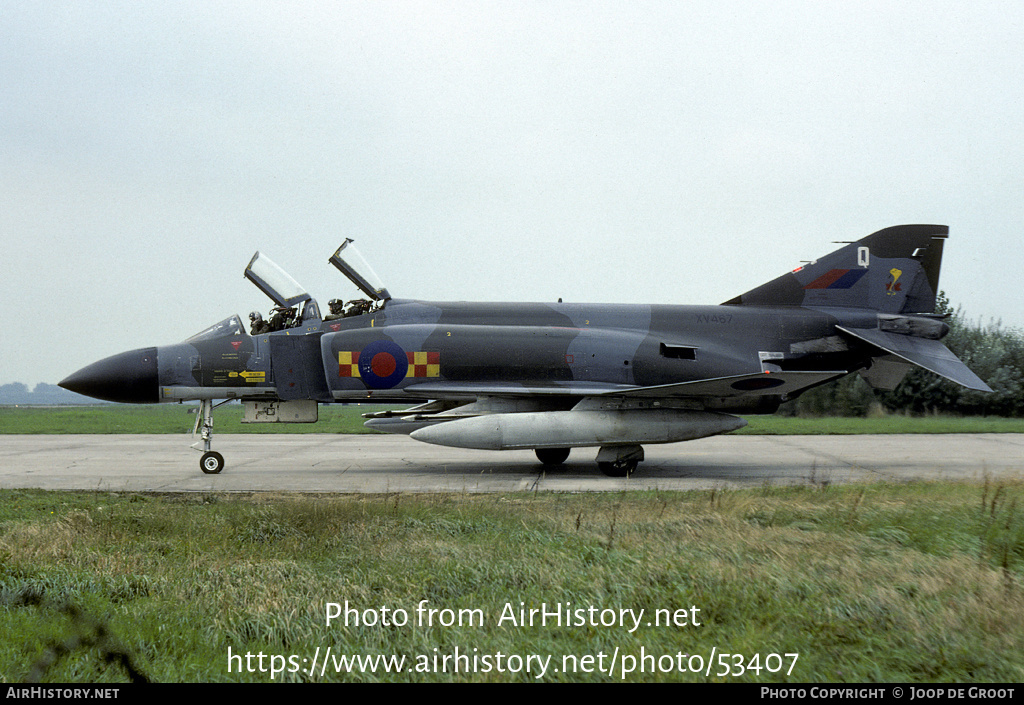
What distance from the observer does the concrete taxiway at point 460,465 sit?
1059 centimetres

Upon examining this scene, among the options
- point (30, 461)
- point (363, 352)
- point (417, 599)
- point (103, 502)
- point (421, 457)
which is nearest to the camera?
point (417, 599)

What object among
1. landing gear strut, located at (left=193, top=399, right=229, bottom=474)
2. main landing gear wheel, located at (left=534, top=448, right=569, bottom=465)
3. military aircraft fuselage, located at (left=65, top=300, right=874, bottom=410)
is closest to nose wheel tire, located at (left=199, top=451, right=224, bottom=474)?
landing gear strut, located at (left=193, top=399, right=229, bottom=474)

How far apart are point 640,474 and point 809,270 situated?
16.9 ft

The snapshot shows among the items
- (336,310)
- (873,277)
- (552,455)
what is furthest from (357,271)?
(873,277)

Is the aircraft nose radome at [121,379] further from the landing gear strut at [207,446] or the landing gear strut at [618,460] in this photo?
the landing gear strut at [618,460]

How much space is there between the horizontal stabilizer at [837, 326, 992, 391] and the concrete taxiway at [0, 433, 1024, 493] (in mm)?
1484

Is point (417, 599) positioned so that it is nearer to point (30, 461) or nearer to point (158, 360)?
point (158, 360)

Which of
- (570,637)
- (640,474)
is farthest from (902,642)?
(640,474)

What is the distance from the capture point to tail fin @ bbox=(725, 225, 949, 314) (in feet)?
45.8

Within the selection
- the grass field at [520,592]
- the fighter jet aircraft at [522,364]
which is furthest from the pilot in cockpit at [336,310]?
the grass field at [520,592]

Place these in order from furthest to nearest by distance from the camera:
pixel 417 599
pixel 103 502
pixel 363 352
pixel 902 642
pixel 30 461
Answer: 1. pixel 30 461
2. pixel 363 352
3. pixel 103 502
4. pixel 417 599
5. pixel 902 642

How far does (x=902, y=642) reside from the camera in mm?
3602

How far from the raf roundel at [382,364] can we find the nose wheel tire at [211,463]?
2597mm

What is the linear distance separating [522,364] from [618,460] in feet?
7.04
